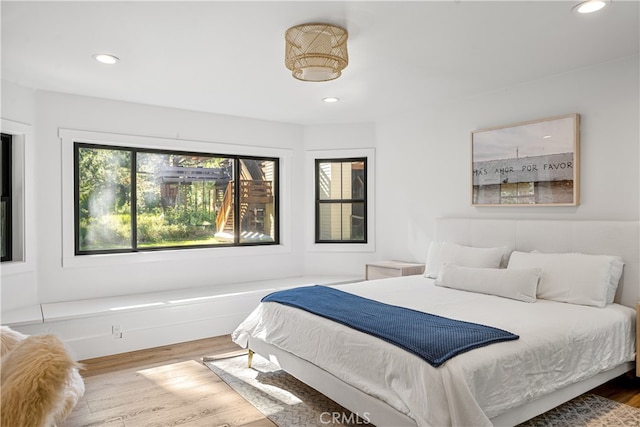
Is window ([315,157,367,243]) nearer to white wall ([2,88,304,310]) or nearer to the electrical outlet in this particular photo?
white wall ([2,88,304,310])

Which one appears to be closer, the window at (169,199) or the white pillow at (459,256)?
the white pillow at (459,256)

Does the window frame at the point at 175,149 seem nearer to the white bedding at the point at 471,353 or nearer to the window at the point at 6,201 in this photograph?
the window at the point at 6,201

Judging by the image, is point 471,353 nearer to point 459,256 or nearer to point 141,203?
point 459,256

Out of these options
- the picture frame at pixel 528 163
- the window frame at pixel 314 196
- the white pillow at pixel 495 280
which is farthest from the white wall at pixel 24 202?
the picture frame at pixel 528 163

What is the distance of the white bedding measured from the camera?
6.72 feet

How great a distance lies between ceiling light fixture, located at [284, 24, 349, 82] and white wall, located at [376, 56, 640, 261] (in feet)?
6.71

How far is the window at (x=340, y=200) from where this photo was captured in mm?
5656

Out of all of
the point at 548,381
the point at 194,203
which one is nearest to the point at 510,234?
the point at 548,381

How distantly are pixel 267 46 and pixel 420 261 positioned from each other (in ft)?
9.73

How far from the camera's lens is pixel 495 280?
11.2 feet

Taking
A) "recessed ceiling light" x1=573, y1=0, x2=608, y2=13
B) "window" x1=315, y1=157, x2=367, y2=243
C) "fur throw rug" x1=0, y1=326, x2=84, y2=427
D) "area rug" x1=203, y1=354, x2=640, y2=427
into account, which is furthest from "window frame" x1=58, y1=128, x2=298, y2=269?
"recessed ceiling light" x1=573, y1=0, x2=608, y2=13

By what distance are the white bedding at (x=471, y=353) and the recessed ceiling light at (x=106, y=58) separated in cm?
216

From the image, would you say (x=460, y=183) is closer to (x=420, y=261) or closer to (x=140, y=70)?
(x=420, y=261)

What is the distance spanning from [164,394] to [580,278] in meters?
3.10
